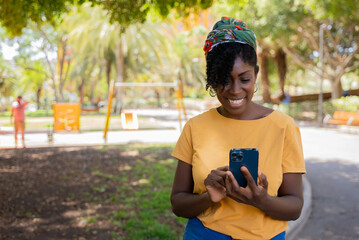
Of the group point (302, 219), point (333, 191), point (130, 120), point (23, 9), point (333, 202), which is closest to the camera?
point (302, 219)

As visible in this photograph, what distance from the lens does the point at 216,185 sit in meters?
1.43

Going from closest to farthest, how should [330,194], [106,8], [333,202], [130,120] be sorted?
[333,202], [330,194], [106,8], [130,120]

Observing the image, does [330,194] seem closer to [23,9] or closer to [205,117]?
[205,117]

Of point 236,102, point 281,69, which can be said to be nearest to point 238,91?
point 236,102

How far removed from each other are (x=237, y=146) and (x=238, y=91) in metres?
0.24

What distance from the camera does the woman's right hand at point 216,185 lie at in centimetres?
141

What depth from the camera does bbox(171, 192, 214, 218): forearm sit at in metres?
1.55

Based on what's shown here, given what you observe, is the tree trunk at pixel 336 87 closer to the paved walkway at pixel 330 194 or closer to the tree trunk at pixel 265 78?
the tree trunk at pixel 265 78

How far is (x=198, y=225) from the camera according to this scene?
165 cm

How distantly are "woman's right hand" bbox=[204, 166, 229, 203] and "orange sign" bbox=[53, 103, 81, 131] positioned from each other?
12427mm

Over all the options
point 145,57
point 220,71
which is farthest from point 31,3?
point 145,57

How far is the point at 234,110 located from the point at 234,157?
297 mm

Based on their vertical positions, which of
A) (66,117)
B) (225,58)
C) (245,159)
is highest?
(225,58)

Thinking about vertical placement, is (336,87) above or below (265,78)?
below
